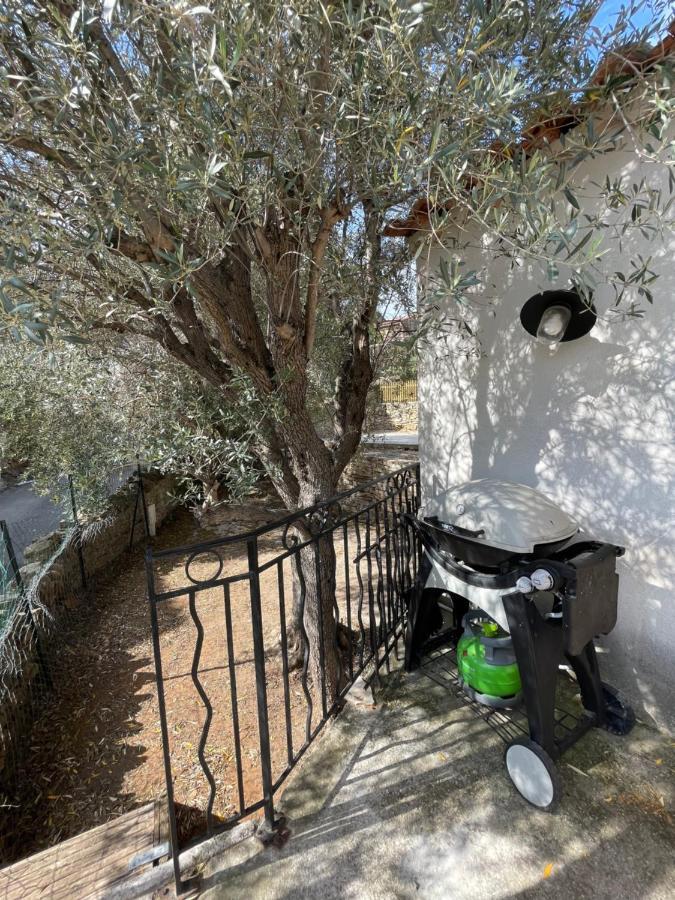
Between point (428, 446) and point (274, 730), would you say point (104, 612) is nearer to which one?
point (274, 730)

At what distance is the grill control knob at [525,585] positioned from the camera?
5.81ft

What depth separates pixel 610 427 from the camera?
240cm

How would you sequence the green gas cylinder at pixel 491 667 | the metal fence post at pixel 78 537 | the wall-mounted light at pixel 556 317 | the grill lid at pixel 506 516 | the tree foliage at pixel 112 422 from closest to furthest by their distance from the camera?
the grill lid at pixel 506 516 < the green gas cylinder at pixel 491 667 < the wall-mounted light at pixel 556 317 < the tree foliage at pixel 112 422 < the metal fence post at pixel 78 537

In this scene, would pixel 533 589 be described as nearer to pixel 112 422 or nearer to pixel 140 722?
pixel 140 722

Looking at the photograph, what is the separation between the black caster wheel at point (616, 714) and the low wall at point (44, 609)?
154 inches

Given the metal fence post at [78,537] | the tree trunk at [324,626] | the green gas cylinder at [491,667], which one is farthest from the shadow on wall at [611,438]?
the metal fence post at [78,537]

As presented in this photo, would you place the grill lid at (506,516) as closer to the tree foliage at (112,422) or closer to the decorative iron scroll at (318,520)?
the decorative iron scroll at (318,520)

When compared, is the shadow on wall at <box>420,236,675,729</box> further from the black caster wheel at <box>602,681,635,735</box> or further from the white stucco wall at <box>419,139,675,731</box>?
the black caster wheel at <box>602,681,635,735</box>

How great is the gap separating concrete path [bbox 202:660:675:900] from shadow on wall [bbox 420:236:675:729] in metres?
0.45

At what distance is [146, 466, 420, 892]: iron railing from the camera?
69.1 inches

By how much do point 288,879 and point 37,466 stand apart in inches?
261

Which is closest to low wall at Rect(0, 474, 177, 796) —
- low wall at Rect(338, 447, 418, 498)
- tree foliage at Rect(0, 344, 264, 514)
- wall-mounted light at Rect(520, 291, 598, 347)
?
tree foliage at Rect(0, 344, 264, 514)

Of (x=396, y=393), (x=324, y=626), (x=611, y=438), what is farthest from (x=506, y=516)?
(x=396, y=393)

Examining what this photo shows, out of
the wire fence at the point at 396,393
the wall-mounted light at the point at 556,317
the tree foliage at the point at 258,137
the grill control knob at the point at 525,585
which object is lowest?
the grill control knob at the point at 525,585
